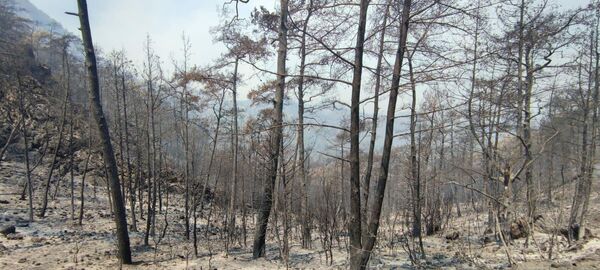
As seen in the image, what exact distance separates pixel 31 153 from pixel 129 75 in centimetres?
1453

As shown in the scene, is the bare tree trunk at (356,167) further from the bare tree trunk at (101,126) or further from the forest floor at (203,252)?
the bare tree trunk at (101,126)

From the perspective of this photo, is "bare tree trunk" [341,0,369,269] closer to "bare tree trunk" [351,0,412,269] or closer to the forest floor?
"bare tree trunk" [351,0,412,269]

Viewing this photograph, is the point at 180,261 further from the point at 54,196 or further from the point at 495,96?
the point at 54,196

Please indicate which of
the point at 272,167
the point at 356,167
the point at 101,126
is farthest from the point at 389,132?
the point at 101,126

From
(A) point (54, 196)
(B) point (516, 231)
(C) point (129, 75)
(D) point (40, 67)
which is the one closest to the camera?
(B) point (516, 231)

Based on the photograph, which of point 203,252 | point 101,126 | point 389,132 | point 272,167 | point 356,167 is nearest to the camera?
point 356,167

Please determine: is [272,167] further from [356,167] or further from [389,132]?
[389,132]

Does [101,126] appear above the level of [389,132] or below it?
above

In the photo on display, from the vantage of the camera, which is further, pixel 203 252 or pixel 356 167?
pixel 203 252

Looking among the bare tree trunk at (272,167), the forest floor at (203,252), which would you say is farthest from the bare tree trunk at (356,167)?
the forest floor at (203,252)

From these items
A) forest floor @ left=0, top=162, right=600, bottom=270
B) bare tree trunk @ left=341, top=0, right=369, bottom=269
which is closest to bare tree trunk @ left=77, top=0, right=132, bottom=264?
forest floor @ left=0, top=162, right=600, bottom=270

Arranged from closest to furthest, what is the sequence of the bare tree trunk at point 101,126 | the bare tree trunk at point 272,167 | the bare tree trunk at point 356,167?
1. the bare tree trunk at point 356,167
2. the bare tree trunk at point 101,126
3. the bare tree trunk at point 272,167

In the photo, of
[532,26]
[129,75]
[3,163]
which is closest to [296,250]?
[532,26]

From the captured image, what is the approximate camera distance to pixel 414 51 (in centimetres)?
566
